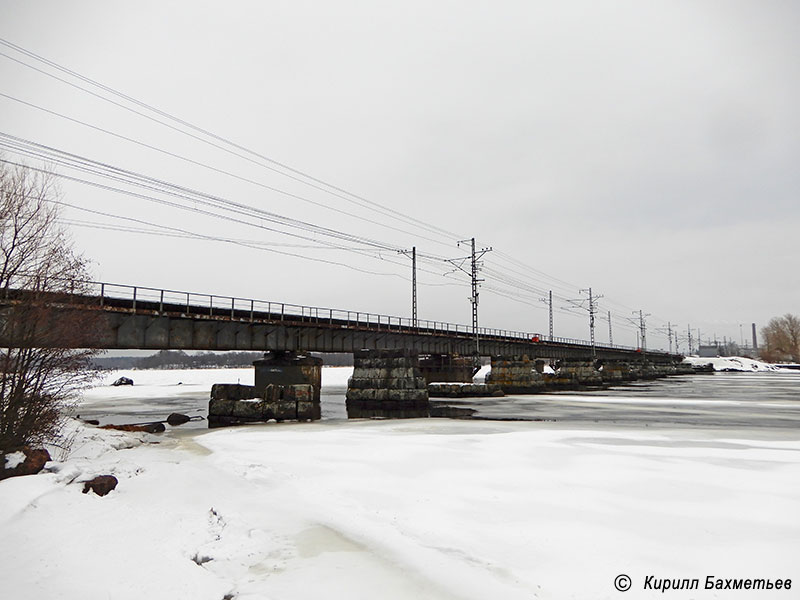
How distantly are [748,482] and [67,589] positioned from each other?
1245cm

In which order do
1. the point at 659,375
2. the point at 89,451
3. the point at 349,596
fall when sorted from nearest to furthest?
1. the point at 349,596
2. the point at 89,451
3. the point at 659,375

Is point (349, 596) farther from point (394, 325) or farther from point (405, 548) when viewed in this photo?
point (394, 325)

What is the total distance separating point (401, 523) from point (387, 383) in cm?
3284

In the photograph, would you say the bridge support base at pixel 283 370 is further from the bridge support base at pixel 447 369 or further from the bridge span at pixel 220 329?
the bridge support base at pixel 447 369

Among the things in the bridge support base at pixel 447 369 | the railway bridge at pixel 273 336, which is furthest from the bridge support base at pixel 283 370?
the bridge support base at pixel 447 369

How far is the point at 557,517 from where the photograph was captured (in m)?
8.27

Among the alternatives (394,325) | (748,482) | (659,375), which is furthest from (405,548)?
(659,375)

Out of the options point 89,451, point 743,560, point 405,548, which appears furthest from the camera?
point 89,451

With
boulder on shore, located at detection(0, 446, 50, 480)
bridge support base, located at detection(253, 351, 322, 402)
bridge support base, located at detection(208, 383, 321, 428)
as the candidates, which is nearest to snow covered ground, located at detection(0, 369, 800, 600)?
boulder on shore, located at detection(0, 446, 50, 480)

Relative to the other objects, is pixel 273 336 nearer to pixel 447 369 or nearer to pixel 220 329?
pixel 220 329

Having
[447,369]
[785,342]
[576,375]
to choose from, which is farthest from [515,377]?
[785,342]

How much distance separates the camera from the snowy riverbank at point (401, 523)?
6180 millimetres

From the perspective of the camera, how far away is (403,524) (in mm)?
8281

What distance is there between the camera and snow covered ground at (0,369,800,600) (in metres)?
6.15
